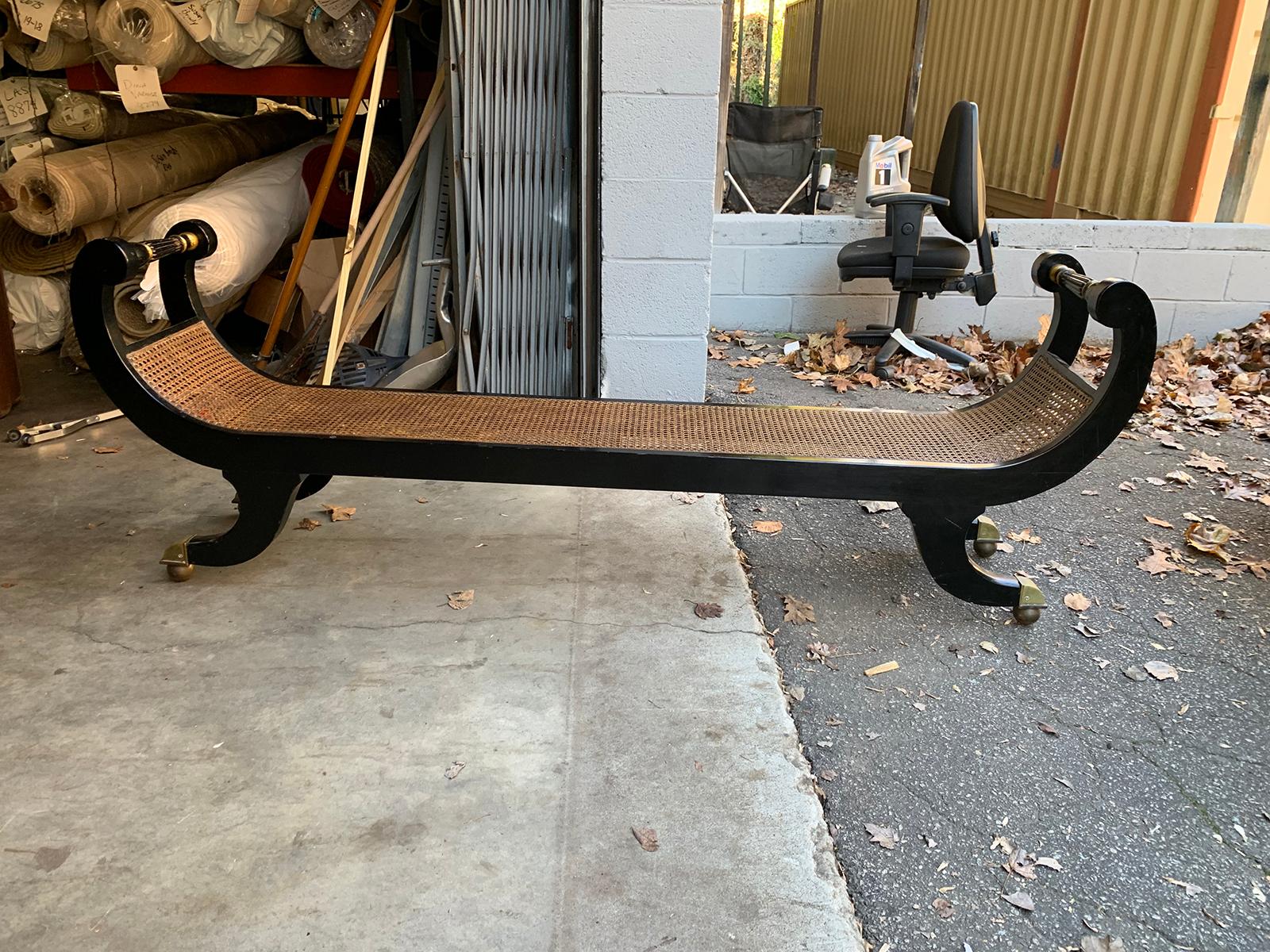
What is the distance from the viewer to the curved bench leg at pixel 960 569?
225cm

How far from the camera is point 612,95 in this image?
3.13 meters

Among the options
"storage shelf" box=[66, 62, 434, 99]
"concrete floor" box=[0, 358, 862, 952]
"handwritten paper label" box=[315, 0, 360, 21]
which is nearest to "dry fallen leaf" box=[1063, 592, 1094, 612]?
"concrete floor" box=[0, 358, 862, 952]

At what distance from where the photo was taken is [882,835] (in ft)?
5.43

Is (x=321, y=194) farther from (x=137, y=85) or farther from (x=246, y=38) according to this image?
(x=137, y=85)

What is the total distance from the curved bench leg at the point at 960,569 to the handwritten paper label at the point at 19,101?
3986 millimetres

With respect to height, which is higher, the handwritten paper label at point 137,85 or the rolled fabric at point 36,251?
the handwritten paper label at point 137,85

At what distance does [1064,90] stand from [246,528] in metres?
6.79

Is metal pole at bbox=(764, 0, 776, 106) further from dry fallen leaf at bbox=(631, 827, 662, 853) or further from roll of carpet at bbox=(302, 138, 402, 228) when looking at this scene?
dry fallen leaf at bbox=(631, 827, 662, 853)

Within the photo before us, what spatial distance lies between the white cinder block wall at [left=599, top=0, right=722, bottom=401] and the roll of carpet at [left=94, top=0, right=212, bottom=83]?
5.98ft

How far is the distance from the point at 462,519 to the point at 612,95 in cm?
149

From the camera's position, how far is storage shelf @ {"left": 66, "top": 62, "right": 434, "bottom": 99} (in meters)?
4.00

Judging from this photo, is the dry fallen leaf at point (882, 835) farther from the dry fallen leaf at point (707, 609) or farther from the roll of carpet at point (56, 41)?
the roll of carpet at point (56, 41)

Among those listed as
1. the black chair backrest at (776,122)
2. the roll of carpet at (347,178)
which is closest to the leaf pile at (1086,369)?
the roll of carpet at (347,178)

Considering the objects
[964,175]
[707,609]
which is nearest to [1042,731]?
[707,609]
